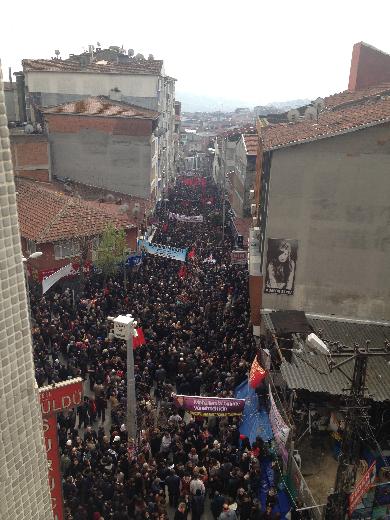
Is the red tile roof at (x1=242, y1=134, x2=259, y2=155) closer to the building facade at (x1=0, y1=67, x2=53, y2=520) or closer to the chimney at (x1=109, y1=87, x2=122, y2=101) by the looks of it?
the chimney at (x1=109, y1=87, x2=122, y2=101)

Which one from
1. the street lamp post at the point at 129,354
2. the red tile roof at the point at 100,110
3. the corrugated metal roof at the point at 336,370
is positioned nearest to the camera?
the street lamp post at the point at 129,354

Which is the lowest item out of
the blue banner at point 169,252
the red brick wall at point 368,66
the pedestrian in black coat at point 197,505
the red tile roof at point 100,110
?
the pedestrian in black coat at point 197,505

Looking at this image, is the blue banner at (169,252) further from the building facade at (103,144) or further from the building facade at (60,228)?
the building facade at (103,144)

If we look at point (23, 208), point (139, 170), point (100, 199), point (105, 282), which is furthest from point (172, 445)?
point (139, 170)

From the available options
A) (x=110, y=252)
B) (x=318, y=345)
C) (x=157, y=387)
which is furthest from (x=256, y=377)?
(x=110, y=252)

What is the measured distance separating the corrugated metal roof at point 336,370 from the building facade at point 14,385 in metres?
7.10

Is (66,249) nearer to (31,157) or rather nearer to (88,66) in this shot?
(31,157)

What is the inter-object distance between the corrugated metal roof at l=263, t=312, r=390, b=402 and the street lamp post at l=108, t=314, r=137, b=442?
437 centimetres

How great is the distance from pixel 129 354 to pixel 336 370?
647cm

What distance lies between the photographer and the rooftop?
1727 inches

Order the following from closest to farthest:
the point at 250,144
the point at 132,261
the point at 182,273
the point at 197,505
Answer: the point at 197,505 → the point at 182,273 → the point at 132,261 → the point at 250,144

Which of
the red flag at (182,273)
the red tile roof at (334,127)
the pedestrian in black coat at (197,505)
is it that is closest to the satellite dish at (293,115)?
the red tile roof at (334,127)

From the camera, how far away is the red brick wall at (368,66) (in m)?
30.7

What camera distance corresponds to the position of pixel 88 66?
149 feet
